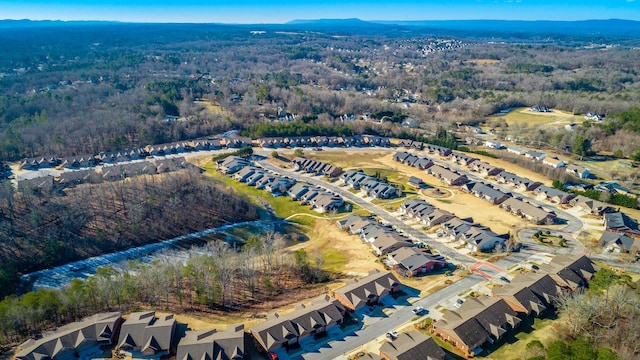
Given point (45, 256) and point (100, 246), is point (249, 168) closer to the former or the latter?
point (100, 246)

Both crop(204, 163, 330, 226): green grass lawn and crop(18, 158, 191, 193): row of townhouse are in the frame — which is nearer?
crop(18, 158, 191, 193): row of townhouse

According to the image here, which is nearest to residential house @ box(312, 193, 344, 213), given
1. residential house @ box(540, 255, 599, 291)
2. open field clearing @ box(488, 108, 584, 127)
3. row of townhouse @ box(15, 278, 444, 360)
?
row of townhouse @ box(15, 278, 444, 360)

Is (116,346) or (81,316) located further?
(81,316)

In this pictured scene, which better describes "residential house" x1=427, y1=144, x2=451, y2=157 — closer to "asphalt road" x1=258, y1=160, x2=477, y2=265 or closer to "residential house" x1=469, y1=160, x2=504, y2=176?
"residential house" x1=469, y1=160, x2=504, y2=176

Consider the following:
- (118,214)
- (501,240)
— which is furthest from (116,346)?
(501,240)

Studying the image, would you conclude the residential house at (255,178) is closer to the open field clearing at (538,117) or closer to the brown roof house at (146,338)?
the brown roof house at (146,338)
